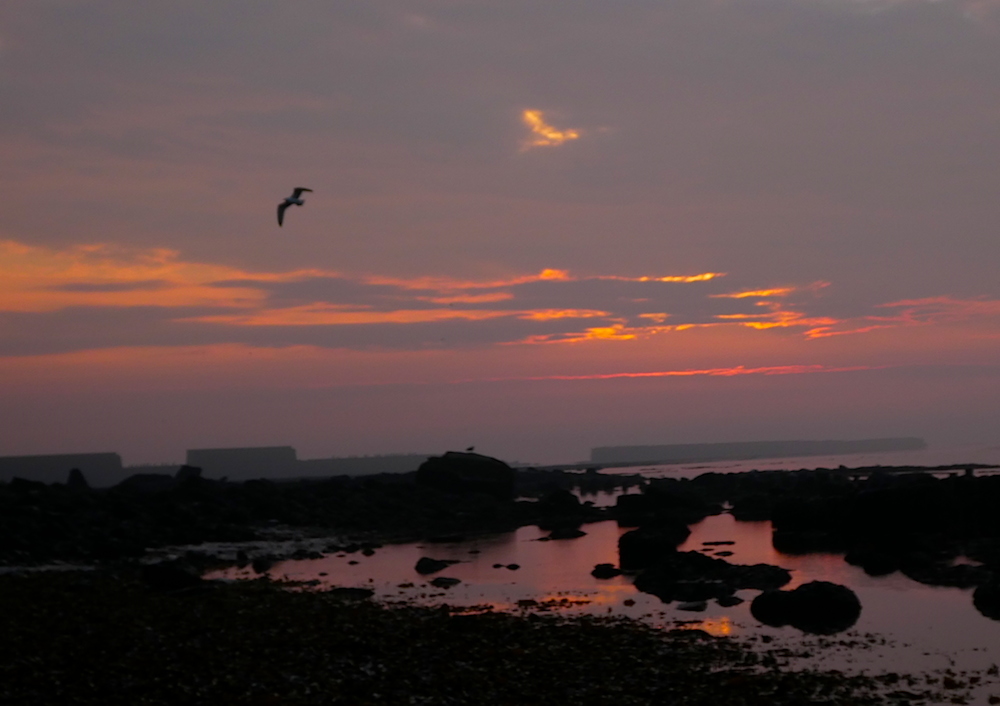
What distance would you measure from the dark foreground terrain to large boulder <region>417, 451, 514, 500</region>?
6259 cm

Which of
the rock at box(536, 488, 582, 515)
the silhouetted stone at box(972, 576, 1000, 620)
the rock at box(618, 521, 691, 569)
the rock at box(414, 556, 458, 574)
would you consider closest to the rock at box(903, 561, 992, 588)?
the silhouetted stone at box(972, 576, 1000, 620)

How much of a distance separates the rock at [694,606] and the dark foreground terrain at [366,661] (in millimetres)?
4316

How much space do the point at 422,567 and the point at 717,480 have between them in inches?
3066

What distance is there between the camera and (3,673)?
19.5m

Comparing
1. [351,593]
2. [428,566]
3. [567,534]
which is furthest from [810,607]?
[567,534]

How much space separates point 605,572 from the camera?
1604 inches

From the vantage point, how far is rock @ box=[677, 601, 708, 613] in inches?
1211

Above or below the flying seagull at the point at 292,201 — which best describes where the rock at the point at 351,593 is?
below

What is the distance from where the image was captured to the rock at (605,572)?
4031 centimetres

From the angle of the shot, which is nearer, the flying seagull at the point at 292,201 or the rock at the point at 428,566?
the flying seagull at the point at 292,201

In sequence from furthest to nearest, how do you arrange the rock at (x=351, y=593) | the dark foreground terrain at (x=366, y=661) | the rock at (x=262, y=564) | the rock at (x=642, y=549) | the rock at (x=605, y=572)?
the rock at (x=642, y=549) → the rock at (x=262, y=564) → the rock at (x=605, y=572) → the rock at (x=351, y=593) → the dark foreground terrain at (x=366, y=661)

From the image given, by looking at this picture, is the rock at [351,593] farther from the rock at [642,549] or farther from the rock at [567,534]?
the rock at [567,534]

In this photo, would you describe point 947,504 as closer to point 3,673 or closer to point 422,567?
point 422,567

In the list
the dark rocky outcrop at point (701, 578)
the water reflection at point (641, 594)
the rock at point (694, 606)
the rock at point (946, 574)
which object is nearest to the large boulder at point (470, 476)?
the water reflection at point (641, 594)
